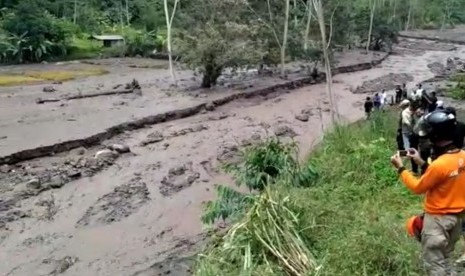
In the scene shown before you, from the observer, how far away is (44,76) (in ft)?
106

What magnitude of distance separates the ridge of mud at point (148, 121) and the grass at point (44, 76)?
36.1ft

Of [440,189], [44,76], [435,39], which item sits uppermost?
[440,189]

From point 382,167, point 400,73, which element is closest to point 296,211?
point 382,167

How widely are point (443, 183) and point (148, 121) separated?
53.3ft

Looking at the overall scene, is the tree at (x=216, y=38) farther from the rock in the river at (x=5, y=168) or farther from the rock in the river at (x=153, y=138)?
the rock in the river at (x=5, y=168)

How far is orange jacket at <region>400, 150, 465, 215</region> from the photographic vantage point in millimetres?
4414

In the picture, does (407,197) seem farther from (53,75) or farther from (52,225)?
(53,75)

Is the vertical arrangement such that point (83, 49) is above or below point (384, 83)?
above

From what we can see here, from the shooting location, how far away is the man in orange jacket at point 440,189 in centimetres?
441

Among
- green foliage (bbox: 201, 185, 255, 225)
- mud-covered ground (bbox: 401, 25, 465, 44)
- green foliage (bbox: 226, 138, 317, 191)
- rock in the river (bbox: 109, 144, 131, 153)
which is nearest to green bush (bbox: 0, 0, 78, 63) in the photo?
rock in the river (bbox: 109, 144, 131, 153)

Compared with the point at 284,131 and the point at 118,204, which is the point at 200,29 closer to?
the point at 284,131

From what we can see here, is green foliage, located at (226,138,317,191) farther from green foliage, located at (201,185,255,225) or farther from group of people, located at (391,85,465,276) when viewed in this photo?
group of people, located at (391,85,465,276)

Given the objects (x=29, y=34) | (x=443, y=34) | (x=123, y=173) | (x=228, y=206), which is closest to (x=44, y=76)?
(x=29, y=34)

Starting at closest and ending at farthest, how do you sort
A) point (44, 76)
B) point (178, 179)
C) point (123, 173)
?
point (178, 179) < point (123, 173) < point (44, 76)
